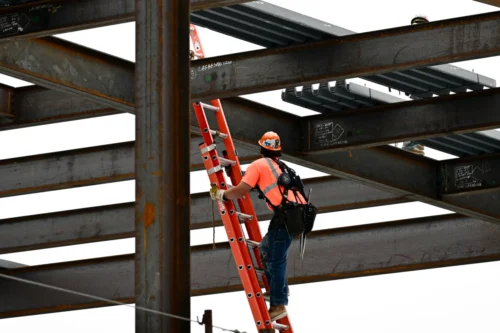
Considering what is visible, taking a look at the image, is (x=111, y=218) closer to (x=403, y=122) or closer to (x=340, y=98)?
(x=340, y=98)

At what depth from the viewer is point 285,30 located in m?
16.8

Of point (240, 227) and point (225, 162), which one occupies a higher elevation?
point (225, 162)

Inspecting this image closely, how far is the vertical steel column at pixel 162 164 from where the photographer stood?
11609mm

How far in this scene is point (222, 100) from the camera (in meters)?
18.6

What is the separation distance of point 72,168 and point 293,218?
810 cm

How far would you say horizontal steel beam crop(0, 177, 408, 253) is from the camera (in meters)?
22.3

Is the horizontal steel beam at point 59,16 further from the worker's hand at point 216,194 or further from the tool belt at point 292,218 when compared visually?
the tool belt at point 292,218

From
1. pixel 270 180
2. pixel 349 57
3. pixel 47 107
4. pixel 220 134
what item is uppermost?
pixel 47 107

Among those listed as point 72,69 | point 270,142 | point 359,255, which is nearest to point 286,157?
point 72,69

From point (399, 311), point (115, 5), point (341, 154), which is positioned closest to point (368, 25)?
point (341, 154)

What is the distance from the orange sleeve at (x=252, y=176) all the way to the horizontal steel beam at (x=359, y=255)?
8.67 m

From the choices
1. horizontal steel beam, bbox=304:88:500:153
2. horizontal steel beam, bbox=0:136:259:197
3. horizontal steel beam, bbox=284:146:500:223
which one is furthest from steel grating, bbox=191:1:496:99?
horizontal steel beam, bbox=0:136:259:197

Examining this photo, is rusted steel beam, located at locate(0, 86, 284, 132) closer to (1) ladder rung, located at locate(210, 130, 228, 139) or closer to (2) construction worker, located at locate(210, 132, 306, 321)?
(1) ladder rung, located at locate(210, 130, 228, 139)

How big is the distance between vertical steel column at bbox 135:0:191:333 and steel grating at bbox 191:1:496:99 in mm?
4104
